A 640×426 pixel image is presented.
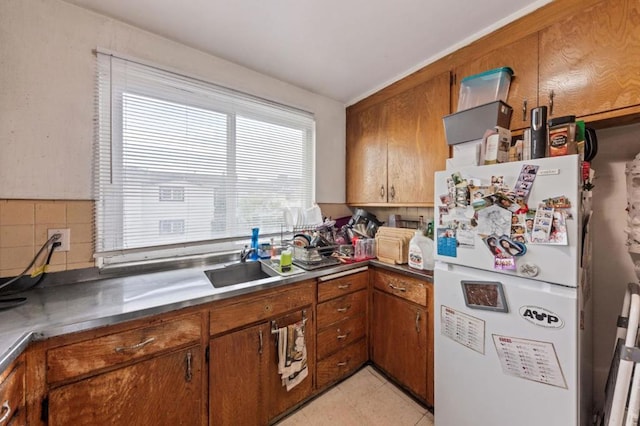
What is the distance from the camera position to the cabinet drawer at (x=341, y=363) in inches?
66.8

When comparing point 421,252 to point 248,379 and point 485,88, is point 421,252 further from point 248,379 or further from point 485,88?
point 248,379

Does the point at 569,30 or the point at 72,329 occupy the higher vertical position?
the point at 569,30

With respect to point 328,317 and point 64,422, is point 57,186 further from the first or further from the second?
point 328,317

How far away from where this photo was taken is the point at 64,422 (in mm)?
913

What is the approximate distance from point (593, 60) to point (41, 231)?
9.51 ft

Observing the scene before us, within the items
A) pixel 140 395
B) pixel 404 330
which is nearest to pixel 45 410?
pixel 140 395

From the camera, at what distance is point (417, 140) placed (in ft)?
6.31

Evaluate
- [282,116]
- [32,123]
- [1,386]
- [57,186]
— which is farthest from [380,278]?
[32,123]

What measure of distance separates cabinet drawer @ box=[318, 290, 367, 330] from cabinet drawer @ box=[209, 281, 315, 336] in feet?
0.52

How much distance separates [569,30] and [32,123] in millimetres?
2791

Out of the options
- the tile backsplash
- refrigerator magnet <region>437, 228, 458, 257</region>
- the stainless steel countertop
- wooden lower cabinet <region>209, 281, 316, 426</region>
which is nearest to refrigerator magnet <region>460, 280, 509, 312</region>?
refrigerator magnet <region>437, 228, 458, 257</region>

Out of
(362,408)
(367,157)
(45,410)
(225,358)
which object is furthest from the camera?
(367,157)

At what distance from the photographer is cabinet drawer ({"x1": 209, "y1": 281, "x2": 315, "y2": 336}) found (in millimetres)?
1240

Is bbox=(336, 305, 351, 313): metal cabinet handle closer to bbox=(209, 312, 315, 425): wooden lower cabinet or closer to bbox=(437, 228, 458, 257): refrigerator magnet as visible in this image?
bbox=(209, 312, 315, 425): wooden lower cabinet
